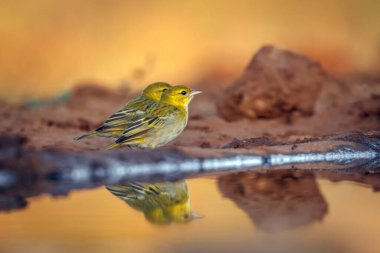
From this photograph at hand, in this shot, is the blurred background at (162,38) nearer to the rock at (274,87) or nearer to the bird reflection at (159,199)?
the rock at (274,87)

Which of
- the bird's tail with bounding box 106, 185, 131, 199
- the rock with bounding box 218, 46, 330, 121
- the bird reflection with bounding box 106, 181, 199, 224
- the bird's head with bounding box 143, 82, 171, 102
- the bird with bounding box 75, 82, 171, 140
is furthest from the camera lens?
the rock with bounding box 218, 46, 330, 121

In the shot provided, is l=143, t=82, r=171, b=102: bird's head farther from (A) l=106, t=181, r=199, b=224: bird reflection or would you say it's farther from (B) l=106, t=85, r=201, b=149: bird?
(A) l=106, t=181, r=199, b=224: bird reflection

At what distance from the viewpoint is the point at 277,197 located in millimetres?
7273

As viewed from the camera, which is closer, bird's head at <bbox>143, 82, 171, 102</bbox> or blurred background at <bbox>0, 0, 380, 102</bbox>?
bird's head at <bbox>143, 82, 171, 102</bbox>

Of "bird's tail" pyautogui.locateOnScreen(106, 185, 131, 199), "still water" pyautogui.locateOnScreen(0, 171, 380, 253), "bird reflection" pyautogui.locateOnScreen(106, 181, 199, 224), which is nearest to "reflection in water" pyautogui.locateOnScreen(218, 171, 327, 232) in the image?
"still water" pyautogui.locateOnScreen(0, 171, 380, 253)

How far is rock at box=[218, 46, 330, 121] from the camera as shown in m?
12.7

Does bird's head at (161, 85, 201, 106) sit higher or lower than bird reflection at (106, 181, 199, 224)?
higher

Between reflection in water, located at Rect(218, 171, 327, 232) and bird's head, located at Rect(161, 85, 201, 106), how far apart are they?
6.42ft

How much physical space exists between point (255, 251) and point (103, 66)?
1043 centimetres

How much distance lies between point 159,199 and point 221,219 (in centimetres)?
78

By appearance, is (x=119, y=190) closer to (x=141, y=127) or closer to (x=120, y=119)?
(x=141, y=127)

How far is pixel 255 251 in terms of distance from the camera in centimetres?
541

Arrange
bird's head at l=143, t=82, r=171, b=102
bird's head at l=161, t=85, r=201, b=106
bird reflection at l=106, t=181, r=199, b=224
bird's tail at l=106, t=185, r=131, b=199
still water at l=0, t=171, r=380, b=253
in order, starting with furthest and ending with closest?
bird's head at l=143, t=82, r=171, b=102 → bird's head at l=161, t=85, r=201, b=106 → bird's tail at l=106, t=185, r=131, b=199 → bird reflection at l=106, t=181, r=199, b=224 → still water at l=0, t=171, r=380, b=253

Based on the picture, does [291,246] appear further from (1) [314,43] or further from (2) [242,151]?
(1) [314,43]
